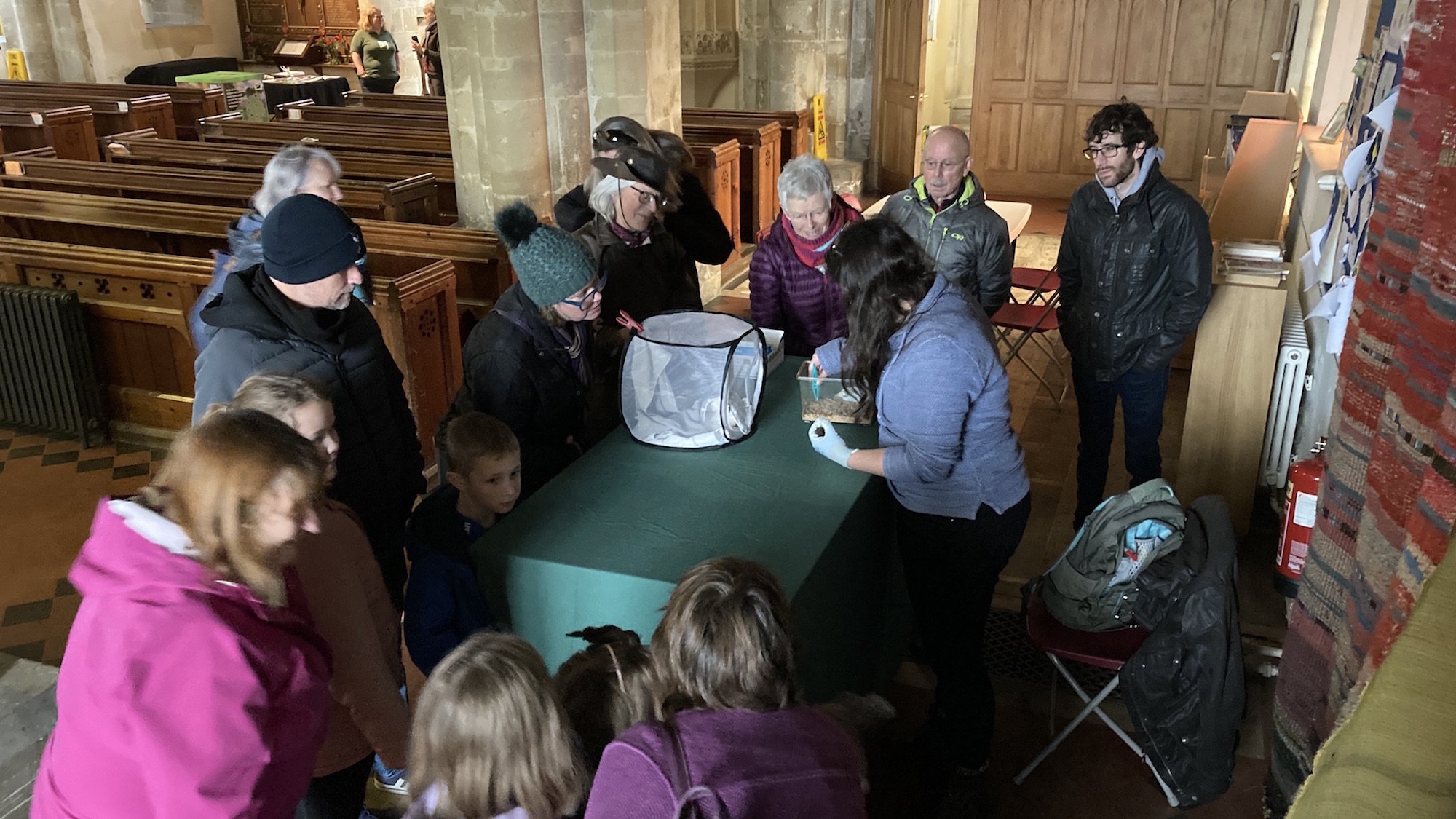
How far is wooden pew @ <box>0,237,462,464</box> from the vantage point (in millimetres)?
4926

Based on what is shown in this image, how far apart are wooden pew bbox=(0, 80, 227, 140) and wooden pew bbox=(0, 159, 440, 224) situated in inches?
166

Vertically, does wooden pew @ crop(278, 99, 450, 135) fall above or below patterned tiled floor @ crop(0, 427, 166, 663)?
above

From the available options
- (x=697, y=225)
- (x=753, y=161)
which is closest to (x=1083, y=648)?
(x=697, y=225)

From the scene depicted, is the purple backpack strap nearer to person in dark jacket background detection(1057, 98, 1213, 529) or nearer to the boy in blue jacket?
the boy in blue jacket

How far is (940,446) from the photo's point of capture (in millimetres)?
2586

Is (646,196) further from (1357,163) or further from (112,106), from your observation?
(112,106)

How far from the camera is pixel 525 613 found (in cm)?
261

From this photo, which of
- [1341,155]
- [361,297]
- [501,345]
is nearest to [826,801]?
[501,345]

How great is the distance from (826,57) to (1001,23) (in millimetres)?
1860

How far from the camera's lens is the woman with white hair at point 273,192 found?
3.40 metres

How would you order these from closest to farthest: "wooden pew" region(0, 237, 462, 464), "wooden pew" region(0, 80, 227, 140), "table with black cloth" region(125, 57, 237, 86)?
"wooden pew" region(0, 237, 462, 464), "wooden pew" region(0, 80, 227, 140), "table with black cloth" region(125, 57, 237, 86)

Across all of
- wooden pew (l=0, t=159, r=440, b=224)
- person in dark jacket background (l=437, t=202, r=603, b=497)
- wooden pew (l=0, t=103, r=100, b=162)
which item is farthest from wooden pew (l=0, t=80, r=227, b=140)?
person in dark jacket background (l=437, t=202, r=603, b=497)

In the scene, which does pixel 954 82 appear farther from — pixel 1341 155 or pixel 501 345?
pixel 501 345

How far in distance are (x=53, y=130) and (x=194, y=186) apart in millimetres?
3512
